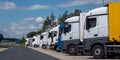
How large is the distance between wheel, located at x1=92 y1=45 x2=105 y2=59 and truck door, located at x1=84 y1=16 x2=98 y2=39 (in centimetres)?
96

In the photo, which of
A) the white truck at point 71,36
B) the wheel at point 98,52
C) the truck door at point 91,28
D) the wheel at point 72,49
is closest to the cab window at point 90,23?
the truck door at point 91,28

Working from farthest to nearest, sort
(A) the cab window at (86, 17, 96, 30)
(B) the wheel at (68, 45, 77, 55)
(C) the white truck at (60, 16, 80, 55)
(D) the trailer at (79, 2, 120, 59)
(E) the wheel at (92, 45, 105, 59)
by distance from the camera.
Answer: (C) the white truck at (60, 16, 80, 55) < (B) the wheel at (68, 45, 77, 55) < (A) the cab window at (86, 17, 96, 30) < (E) the wheel at (92, 45, 105, 59) < (D) the trailer at (79, 2, 120, 59)

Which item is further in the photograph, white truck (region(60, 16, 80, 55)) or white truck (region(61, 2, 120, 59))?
white truck (region(60, 16, 80, 55))

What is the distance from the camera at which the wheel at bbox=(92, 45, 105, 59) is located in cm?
2483

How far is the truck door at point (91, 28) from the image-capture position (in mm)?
25819

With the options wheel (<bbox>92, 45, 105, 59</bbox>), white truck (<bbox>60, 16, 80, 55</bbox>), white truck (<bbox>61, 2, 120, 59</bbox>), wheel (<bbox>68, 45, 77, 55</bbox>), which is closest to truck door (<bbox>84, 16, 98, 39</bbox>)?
white truck (<bbox>61, 2, 120, 59</bbox>)

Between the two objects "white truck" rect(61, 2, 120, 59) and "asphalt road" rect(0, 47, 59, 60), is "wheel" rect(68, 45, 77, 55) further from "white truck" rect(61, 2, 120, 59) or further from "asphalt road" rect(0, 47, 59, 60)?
"white truck" rect(61, 2, 120, 59)

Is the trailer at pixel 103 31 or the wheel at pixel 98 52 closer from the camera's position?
the trailer at pixel 103 31

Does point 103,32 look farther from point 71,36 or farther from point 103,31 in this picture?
point 71,36

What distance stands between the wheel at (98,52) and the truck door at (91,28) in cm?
96

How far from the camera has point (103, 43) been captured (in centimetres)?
2489

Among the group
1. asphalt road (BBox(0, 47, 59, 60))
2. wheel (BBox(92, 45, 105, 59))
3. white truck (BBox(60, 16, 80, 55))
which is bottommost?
asphalt road (BBox(0, 47, 59, 60))

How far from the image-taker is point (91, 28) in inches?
1031

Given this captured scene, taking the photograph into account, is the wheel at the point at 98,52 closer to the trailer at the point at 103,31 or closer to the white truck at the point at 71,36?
the trailer at the point at 103,31
